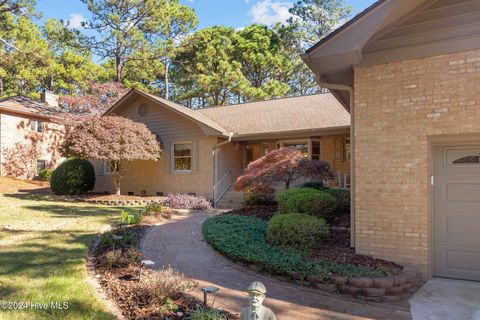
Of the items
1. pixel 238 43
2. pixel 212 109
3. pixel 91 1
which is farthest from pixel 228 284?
pixel 91 1

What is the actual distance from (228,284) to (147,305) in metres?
1.43

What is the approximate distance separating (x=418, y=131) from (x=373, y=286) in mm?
2569

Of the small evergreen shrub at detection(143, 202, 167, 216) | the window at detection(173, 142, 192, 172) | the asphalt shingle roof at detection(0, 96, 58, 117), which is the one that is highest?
the asphalt shingle roof at detection(0, 96, 58, 117)

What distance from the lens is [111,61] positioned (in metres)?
30.7

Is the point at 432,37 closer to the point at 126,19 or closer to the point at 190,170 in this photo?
the point at 190,170

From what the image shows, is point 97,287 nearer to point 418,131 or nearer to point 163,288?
point 163,288

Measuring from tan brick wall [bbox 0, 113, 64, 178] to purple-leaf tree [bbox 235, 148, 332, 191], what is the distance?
15.1m

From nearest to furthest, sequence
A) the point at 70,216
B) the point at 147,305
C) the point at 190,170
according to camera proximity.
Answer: the point at 147,305
the point at 70,216
the point at 190,170

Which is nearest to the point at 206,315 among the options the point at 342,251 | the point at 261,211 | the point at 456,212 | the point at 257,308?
the point at 257,308

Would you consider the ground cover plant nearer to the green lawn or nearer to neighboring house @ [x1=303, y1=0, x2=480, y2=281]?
neighboring house @ [x1=303, y1=0, x2=480, y2=281]

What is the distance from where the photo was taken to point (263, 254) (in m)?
5.86

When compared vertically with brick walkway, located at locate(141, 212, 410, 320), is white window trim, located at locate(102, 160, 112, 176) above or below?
above

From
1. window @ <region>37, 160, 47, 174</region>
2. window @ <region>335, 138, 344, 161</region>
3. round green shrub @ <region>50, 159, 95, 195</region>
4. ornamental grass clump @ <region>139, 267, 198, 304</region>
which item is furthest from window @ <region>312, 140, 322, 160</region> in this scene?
window @ <region>37, 160, 47, 174</region>

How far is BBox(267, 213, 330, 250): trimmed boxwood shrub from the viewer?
624 centimetres
